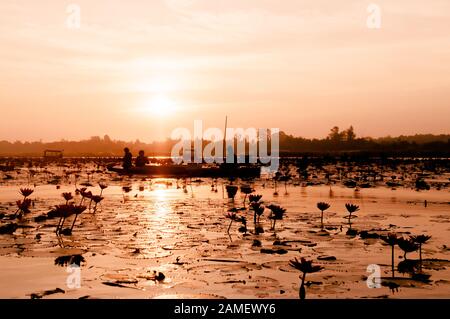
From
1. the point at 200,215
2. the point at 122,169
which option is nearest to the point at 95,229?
the point at 200,215

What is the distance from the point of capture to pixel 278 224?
1359 centimetres

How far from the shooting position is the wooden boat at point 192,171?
3844cm

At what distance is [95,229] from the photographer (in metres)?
12.5

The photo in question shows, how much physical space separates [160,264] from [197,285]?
5.02ft

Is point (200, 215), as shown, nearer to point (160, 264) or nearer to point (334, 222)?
point (334, 222)

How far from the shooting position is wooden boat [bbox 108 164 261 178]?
3844cm

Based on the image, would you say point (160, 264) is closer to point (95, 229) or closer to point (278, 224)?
point (95, 229)

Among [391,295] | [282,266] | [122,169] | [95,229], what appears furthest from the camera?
[122,169]

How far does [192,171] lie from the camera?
40.0 metres
